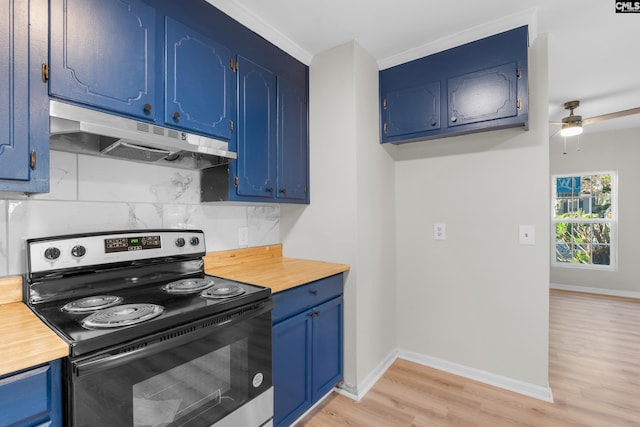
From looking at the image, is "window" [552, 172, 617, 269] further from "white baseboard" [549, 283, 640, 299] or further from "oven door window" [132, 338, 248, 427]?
"oven door window" [132, 338, 248, 427]

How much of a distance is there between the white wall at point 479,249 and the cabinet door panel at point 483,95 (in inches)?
9.8

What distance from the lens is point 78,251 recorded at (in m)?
1.38

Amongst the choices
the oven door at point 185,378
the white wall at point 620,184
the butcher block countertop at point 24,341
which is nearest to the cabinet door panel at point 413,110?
the oven door at point 185,378

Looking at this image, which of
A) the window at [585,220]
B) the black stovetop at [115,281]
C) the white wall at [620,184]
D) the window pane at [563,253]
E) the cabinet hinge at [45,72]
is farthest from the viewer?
the window pane at [563,253]

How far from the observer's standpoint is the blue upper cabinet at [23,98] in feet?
3.48

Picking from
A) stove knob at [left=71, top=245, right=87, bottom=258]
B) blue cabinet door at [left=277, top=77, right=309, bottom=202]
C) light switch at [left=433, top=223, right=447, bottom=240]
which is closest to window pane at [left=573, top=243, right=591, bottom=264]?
light switch at [left=433, top=223, right=447, bottom=240]

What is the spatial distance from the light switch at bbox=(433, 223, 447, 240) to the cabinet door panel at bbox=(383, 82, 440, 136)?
76 centimetres

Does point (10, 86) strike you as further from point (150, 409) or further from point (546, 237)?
point (546, 237)

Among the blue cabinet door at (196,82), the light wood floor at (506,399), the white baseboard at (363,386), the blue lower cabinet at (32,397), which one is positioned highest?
the blue cabinet door at (196,82)

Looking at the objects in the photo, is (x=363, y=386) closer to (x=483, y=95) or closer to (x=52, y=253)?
(x=52, y=253)

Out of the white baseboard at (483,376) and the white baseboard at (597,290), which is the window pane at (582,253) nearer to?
the white baseboard at (597,290)
